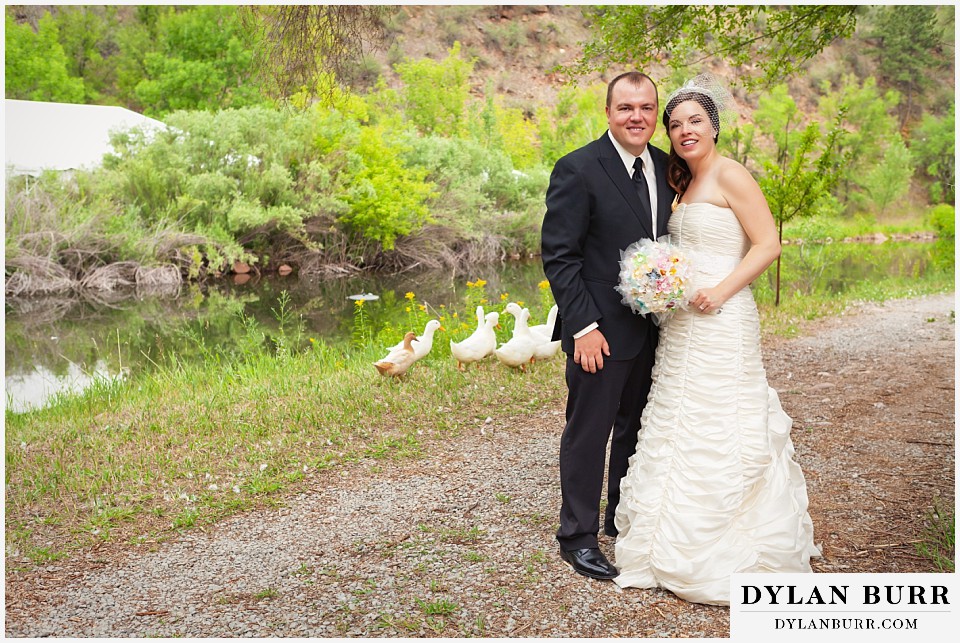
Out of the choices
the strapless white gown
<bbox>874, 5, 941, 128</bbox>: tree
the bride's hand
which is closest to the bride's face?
the strapless white gown

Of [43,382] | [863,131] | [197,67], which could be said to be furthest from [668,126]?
[863,131]

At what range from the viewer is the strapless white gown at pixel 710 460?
12.7ft

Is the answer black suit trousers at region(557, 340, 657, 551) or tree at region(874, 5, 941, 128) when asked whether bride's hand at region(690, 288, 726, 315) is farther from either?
tree at region(874, 5, 941, 128)

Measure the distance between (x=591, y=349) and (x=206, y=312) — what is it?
1608cm

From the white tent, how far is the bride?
85.6 ft

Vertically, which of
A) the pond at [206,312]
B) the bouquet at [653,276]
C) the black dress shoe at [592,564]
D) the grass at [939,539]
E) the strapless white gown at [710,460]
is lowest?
the pond at [206,312]

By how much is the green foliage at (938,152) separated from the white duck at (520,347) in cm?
5205

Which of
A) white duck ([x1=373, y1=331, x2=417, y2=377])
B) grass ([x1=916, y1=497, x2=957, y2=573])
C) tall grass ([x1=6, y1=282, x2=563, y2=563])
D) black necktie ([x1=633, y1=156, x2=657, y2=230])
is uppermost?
black necktie ([x1=633, y1=156, x2=657, y2=230])

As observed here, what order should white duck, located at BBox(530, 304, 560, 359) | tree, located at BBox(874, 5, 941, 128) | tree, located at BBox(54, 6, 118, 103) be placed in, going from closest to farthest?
white duck, located at BBox(530, 304, 560, 359) → tree, located at BBox(54, 6, 118, 103) → tree, located at BBox(874, 5, 941, 128)

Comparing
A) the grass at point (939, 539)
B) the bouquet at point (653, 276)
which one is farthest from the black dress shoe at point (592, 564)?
the grass at point (939, 539)

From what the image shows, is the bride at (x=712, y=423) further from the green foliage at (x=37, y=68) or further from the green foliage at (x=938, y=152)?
the green foliage at (x=938, y=152)

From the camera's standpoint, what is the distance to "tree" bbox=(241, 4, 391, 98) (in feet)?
22.1

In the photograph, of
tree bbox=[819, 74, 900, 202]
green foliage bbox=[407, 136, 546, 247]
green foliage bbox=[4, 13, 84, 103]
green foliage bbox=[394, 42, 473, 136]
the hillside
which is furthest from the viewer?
the hillside

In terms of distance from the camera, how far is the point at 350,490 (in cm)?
564
